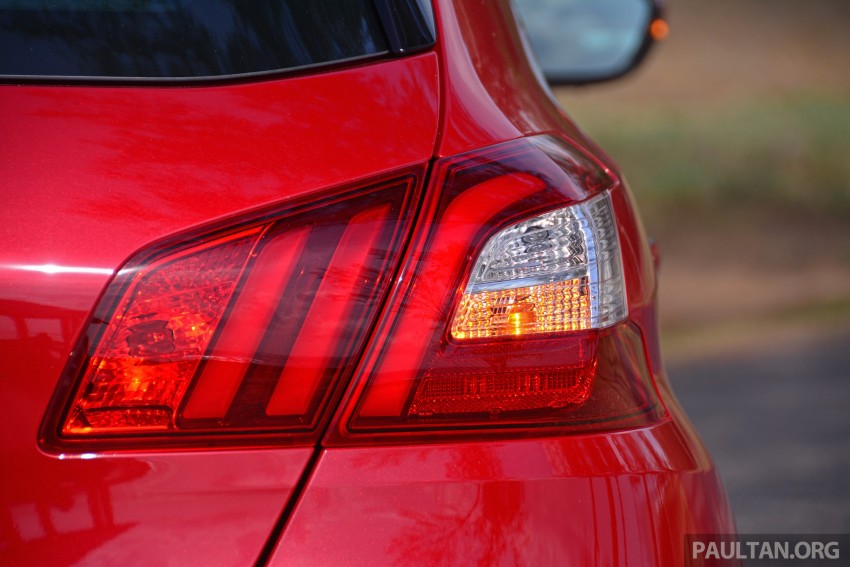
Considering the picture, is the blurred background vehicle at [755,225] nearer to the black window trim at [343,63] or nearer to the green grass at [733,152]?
the green grass at [733,152]

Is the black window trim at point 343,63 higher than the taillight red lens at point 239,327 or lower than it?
higher

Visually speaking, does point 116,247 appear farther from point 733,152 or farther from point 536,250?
point 733,152

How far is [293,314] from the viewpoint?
107cm

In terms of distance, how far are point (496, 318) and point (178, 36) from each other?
0.52m

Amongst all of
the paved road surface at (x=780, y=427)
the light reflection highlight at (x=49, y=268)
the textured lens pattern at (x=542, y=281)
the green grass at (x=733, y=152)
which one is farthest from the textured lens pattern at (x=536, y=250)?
the green grass at (x=733, y=152)

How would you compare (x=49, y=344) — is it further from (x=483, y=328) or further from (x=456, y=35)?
(x=456, y=35)

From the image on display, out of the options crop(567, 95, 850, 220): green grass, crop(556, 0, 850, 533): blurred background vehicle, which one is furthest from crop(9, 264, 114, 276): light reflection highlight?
crop(567, 95, 850, 220): green grass

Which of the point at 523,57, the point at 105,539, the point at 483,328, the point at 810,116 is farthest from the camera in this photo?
the point at 810,116

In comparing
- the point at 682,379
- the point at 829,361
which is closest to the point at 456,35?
the point at 682,379

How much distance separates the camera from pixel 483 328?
113 cm

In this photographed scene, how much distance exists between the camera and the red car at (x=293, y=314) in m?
1.02

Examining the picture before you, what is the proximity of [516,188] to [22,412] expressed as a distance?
1.95 ft

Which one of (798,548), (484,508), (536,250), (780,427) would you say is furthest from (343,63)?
(780,427)

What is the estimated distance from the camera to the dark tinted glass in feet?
3.81
